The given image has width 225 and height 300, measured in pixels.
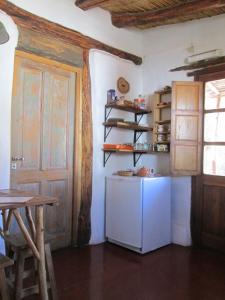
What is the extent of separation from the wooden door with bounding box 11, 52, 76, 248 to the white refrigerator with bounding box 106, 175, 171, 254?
55 centimetres

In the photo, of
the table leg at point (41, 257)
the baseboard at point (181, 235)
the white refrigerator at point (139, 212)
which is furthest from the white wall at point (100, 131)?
the table leg at point (41, 257)

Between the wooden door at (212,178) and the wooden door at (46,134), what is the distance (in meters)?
1.65

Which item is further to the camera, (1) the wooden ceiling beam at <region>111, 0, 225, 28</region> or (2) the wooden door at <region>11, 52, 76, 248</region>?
(1) the wooden ceiling beam at <region>111, 0, 225, 28</region>

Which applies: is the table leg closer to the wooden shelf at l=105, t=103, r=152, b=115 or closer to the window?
the wooden shelf at l=105, t=103, r=152, b=115

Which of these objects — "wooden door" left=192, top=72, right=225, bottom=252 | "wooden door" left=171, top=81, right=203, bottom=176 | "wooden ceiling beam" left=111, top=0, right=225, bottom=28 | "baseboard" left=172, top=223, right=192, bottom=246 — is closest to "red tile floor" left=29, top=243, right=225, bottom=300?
"baseboard" left=172, top=223, right=192, bottom=246

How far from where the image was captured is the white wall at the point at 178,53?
366cm

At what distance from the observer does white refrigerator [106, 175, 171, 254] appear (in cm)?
336

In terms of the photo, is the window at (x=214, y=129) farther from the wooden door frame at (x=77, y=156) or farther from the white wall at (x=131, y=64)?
the wooden door frame at (x=77, y=156)

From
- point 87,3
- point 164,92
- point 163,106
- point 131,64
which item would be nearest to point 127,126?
point 163,106

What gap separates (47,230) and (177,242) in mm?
1709

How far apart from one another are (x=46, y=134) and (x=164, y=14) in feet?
6.81

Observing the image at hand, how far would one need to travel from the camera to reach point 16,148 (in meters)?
3.00

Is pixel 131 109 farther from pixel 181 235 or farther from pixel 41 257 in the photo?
pixel 41 257

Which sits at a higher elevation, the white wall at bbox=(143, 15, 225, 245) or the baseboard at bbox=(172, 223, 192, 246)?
the white wall at bbox=(143, 15, 225, 245)
